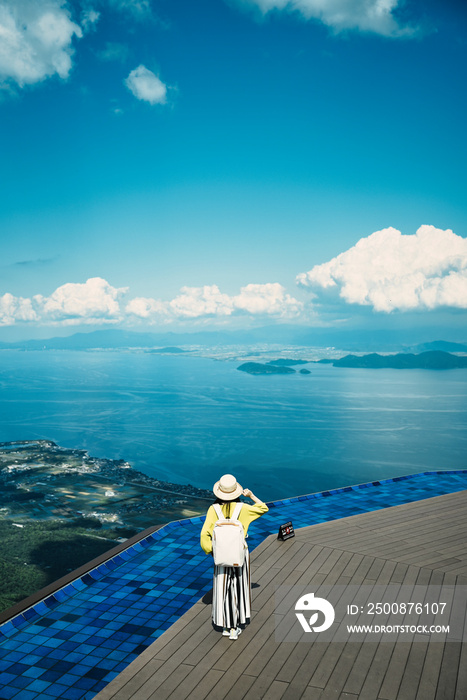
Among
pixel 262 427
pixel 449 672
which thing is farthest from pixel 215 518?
pixel 262 427

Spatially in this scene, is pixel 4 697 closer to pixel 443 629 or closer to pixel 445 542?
pixel 443 629

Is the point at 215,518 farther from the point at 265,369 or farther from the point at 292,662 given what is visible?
the point at 265,369

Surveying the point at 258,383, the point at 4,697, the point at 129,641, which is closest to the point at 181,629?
the point at 129,641

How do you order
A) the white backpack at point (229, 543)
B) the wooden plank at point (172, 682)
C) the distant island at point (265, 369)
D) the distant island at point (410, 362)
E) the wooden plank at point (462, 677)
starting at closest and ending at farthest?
the wooden plank at point (462, 677) → the wooden plank at point (172, 682) → the white backpack at point (229, 543) → the distant island at point (265, 369) → the distant island at point (410, 362)

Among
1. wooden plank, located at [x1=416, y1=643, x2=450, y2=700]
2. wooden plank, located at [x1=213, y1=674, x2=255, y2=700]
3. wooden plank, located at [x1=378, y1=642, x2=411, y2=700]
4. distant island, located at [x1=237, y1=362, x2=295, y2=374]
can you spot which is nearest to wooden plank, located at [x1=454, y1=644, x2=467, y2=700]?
wooden plank, located at [x1=416, y1=643, x2=450, y2=700]

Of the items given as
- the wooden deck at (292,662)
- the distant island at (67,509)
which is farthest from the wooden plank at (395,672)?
the distant island at (67,509)

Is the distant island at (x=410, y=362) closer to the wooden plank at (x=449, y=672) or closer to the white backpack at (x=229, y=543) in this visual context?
the wooden plank at (x=449, y=672)
